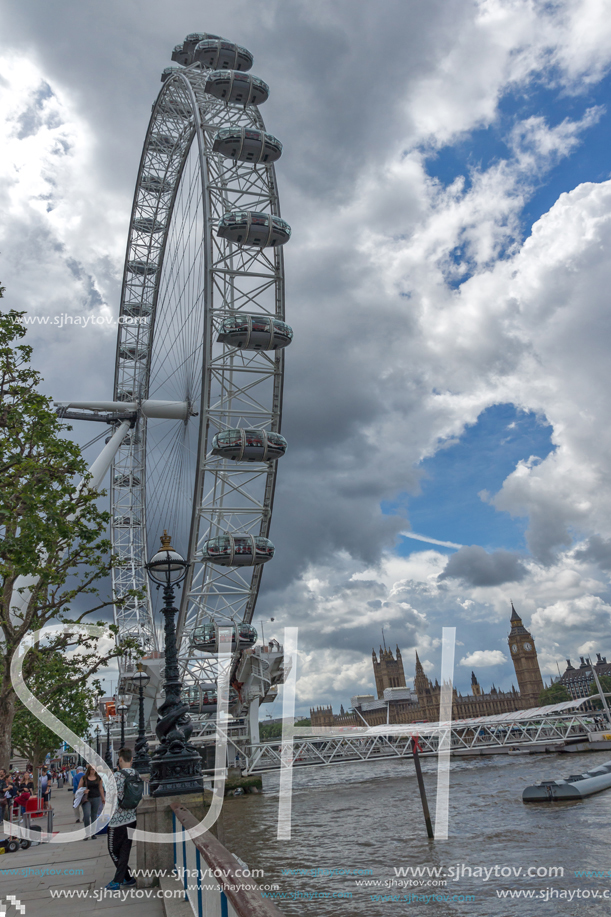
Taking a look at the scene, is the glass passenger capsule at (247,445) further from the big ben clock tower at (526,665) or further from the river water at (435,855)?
the big ben clock tower at (526,665)

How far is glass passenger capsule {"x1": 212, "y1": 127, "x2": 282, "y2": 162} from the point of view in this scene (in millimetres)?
44875

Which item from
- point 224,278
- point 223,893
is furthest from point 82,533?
point 224,278

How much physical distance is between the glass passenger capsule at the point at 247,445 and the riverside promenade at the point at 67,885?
28.3 m

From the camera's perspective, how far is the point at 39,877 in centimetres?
1244

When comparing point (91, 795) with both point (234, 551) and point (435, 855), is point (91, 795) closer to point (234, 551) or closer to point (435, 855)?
point (435, 855)

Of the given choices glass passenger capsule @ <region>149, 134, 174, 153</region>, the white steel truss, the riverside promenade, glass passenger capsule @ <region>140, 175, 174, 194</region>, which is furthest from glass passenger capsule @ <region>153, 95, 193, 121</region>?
the riverside promenade

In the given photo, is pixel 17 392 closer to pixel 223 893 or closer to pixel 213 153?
pixel 223 893

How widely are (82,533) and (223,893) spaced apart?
13544mm

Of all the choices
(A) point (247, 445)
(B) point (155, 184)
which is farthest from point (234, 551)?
(B) point (155, 184)

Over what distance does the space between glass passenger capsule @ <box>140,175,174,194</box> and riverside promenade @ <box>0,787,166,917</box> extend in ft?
155

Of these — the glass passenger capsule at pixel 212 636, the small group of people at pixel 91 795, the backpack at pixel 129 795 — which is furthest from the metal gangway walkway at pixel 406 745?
the backpack at pixel 129 795

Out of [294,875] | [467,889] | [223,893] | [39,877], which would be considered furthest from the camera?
[294,875]

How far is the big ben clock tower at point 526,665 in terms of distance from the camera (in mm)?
189625

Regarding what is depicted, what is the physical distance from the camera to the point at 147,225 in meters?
55.6
